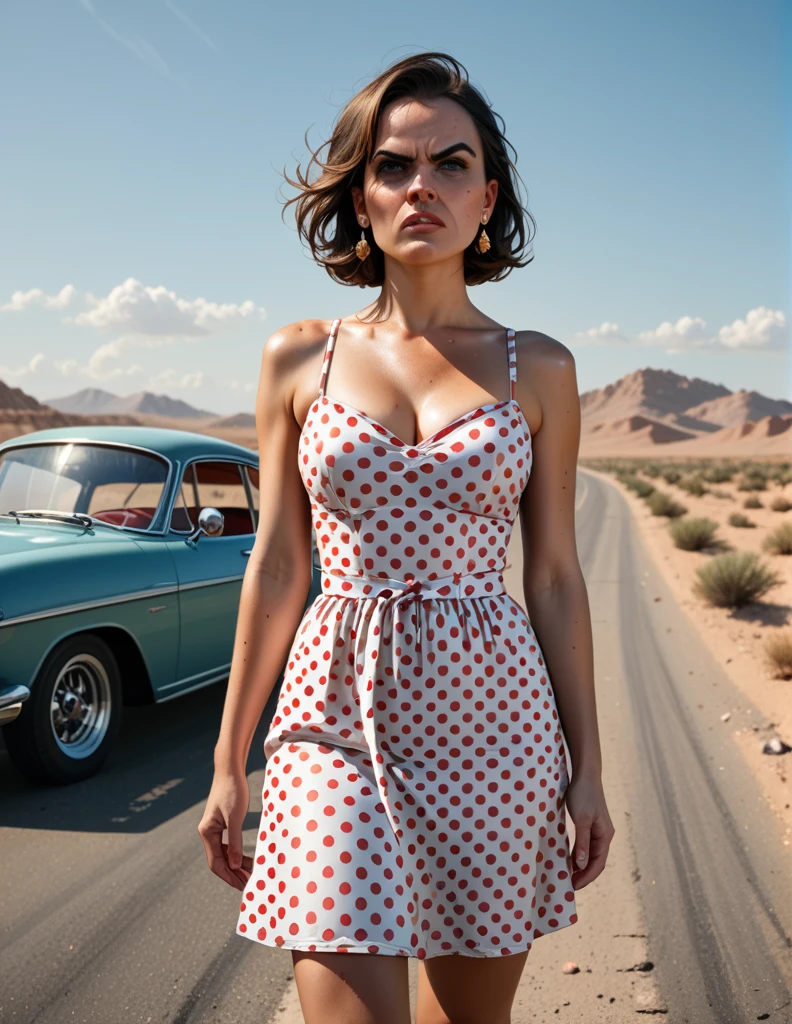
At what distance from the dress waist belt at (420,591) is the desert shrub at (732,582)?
32.7ft

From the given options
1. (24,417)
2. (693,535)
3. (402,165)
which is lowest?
(693,535)

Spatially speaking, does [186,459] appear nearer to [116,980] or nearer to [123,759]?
[123,759]

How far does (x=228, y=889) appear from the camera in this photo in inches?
162

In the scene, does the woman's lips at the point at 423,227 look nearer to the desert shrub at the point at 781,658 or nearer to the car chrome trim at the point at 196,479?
the car chrome trim at the point at 196,479

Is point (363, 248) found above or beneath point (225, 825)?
above

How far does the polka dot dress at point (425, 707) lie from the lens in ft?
5.80

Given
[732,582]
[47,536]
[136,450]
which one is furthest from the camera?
[732,582]

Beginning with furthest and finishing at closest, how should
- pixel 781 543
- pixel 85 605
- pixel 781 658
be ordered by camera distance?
pixel 781 543 < pixel 781 658 < pixel 85 605

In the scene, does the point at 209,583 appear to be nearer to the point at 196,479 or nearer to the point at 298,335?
the point at 196,479

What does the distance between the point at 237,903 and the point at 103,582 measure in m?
1.96

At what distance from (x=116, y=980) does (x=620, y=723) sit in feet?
12.8

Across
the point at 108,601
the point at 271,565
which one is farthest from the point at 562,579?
the point at 108,601

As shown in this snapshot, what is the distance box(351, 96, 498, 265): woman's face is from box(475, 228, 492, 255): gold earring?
0.19 metres

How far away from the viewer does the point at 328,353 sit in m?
2.05
